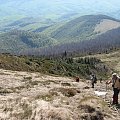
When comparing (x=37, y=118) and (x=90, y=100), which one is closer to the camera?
(x=37, y=118)

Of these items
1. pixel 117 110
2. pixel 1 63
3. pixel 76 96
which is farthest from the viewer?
pixel 1 63

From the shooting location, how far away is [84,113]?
20250mm

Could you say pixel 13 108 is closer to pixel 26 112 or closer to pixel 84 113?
pixel 26 112

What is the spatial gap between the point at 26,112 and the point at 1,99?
18.3ft

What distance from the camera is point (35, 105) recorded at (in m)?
21.6

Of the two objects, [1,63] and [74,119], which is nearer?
[74,119]

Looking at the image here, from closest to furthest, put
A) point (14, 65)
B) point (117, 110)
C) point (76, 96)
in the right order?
point (117, 110)
point (76, 96)
point (14, 65)

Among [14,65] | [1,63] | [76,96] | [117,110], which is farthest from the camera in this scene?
[14,65]

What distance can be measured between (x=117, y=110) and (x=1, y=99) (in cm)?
931

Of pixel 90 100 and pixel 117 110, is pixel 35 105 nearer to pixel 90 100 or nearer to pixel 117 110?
pixel 90 100

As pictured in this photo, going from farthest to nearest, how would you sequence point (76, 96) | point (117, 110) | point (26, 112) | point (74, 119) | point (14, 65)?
point (14, 65), point (76, 96), point (117, 110), point (26, 112), point (74, 119)

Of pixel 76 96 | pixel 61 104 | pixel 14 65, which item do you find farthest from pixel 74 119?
pixel 14 65

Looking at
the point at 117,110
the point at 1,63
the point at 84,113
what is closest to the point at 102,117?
the point at 84,113

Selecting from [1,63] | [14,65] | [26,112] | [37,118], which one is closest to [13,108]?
[26,112]
